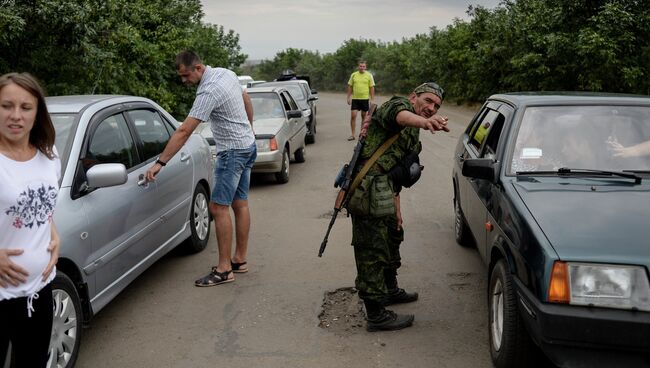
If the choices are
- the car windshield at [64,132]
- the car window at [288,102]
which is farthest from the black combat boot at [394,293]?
the car window at [288,102]

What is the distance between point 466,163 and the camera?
173 inches

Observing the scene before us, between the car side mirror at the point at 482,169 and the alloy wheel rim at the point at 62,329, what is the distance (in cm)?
274

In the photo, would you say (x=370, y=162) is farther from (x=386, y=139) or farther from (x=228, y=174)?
(x=228, y=174)

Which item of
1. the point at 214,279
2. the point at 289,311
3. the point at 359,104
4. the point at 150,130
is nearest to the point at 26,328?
the point at 289,311

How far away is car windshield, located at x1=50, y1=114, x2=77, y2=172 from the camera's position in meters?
4.34

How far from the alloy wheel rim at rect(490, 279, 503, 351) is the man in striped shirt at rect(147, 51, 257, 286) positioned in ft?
8.28

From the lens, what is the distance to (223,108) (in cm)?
546

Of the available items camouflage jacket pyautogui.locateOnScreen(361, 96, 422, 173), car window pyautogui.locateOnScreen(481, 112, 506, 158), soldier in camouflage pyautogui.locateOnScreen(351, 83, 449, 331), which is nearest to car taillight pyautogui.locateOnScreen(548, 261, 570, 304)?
soldier in camouflage pyautogui.locateOnScreen(351, 83, 449, 331)

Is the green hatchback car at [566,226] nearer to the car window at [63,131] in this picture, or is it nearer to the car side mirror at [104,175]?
the car side mirror at [104,175]

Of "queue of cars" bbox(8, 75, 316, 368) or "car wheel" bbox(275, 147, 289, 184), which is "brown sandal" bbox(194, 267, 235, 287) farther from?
"car wheel" bbox(275, 147, 289, 184)

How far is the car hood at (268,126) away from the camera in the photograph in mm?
10250

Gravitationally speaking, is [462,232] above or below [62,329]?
below

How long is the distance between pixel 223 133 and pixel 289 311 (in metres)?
1.70

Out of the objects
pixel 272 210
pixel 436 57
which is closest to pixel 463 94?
pixel 436 57
